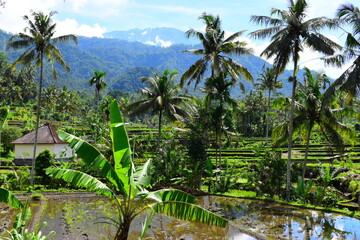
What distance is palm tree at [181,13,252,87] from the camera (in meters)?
22.0

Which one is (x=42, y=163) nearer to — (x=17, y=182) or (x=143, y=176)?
(x=17, y=182)

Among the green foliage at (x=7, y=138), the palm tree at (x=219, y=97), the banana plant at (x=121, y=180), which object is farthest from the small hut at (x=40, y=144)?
the banana plant at (x=121, y=180)

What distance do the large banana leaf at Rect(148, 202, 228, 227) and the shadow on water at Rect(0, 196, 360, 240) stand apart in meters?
3.42

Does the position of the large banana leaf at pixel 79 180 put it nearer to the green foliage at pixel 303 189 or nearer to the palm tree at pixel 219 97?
the green foliage at pixel 303 189

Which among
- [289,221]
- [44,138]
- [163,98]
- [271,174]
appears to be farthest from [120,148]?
[44,138]

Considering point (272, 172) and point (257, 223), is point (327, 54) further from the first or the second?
point (257, 223)

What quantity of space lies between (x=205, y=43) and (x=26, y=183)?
1345 cm

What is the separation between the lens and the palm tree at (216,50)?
22.0 meters

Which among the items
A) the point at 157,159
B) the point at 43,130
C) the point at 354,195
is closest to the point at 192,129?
the point at 157,159

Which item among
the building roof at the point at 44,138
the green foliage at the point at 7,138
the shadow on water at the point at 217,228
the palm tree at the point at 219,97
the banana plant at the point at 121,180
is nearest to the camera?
the banana plant at the point at 121,180

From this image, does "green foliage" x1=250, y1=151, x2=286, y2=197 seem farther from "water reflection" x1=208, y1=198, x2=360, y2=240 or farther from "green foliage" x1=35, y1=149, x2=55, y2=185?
"green foliage" x1=35, y1=149, x2=55, y2=185

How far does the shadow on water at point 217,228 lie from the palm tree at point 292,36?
334 centimetres

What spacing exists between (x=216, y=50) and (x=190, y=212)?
15.5m

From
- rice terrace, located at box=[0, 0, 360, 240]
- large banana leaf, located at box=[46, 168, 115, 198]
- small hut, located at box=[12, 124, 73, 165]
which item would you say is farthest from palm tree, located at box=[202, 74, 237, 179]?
small hut, located at box=[12, 124, 73, 165]
